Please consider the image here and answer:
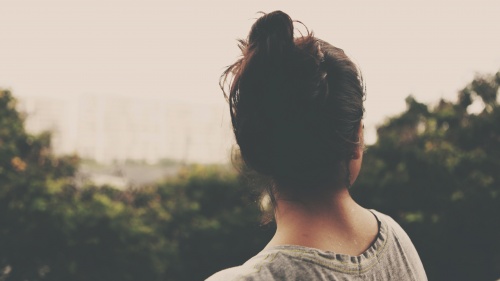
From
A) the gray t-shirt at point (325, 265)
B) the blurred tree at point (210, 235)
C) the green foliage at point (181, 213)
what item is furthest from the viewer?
the blurred tree at point (210, 235)

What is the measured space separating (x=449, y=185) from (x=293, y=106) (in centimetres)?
725

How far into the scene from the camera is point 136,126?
84.6 m

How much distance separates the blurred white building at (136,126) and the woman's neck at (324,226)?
77.5m

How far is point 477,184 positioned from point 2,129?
23.7ft

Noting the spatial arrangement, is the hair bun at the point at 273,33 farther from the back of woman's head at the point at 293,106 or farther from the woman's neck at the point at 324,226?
the woman's neck at the point at 324,226

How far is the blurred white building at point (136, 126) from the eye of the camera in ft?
263

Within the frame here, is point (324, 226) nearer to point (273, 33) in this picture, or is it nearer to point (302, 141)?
point (302, 141)

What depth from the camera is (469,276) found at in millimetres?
7238

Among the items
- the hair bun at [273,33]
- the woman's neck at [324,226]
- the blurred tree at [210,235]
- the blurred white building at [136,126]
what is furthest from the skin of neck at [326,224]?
the blurred white building at [136,126]

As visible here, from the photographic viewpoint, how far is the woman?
3.57 ft

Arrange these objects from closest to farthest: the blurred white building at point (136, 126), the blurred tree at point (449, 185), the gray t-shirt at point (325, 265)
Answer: the gray t-shirt at point (325, 265)
the blurred tree at point (449, 185)
the blurred white building at point (136, 126)

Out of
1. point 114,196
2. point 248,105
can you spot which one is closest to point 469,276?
point 114,196

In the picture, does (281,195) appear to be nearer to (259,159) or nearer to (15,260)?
(259,159)

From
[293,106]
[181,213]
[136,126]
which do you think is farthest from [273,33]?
[136,126]
